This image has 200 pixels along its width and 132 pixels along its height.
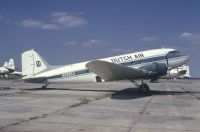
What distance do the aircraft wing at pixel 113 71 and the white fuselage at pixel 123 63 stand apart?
185 centimetres

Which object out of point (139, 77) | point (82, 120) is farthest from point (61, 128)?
point (139, 77)

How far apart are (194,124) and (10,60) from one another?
8075 cm

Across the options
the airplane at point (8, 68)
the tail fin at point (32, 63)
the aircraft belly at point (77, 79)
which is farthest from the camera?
the airplane at point (8, 68)

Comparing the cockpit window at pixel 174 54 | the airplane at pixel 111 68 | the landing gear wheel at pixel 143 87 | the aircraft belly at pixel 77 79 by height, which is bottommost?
the landing gear wheel at pixel 143 87

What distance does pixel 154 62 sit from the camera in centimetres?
2502

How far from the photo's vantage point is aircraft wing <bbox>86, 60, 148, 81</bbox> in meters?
21.8

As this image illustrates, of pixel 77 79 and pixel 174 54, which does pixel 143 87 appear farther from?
pixel 77 79

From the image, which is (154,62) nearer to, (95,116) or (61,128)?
(95,116)

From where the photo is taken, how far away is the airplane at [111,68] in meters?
23.0

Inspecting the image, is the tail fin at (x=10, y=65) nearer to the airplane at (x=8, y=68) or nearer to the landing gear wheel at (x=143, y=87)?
the airplane at (x=8, y=68)

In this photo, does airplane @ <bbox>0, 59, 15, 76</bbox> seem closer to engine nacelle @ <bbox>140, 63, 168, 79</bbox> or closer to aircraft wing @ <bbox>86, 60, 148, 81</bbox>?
aircraft wing @ <bbox>86, 60, 148, 81</bbox>

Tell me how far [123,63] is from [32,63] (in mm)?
9221

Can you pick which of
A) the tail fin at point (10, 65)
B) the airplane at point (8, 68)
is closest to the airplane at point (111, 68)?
the airplane at point (8, 68)

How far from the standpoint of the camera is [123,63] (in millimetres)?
26094
